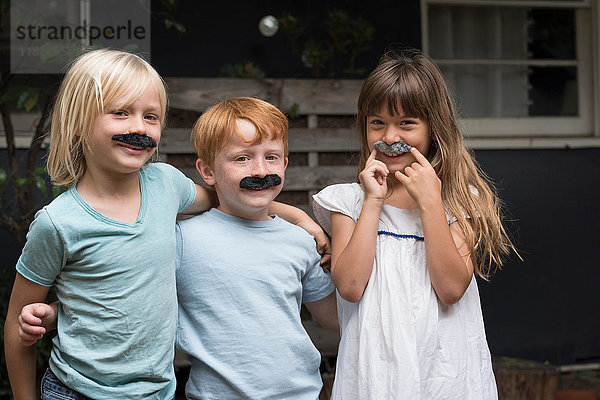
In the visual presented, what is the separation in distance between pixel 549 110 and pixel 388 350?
353 cm

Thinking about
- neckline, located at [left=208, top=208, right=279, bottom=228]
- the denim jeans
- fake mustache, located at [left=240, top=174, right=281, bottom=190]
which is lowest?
the denim jeans

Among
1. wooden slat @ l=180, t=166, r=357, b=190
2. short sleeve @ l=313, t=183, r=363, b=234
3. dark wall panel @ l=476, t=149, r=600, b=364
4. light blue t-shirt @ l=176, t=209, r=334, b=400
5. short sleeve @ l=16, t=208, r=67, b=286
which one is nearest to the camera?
short sleeve @ l=16, t=208, r=67, b=286

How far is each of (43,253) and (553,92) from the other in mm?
4153

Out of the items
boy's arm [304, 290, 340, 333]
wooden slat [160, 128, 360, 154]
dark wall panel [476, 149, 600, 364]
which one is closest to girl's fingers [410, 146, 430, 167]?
boy's arm [304, 290, 340, 333]

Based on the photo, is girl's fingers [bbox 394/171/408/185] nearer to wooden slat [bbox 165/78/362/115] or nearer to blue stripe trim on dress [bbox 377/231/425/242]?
blue stripe trim on dress [bbox 377/231/425/242]

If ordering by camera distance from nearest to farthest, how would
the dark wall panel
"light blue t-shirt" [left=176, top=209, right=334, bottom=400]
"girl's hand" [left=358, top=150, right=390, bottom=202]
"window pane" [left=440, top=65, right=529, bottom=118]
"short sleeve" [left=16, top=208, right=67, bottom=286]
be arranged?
"short sleeve" [left=16, top=208, right=67, bottom=286] → "light blue t-shirt" [left=176, top=209, right=334, bottom=400] → "girl's hand" [left=358, top=150, right=390, bottom=202] → the dark wall panel → "window pane" [left=440, top=65, right=529, bottom=118]

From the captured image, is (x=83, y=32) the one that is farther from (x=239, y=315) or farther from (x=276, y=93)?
(x=239, y=315)

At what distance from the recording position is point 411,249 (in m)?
1.97

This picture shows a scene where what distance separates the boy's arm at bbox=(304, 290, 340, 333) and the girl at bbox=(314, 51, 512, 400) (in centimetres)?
7

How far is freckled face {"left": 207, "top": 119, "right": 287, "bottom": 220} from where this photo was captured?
185 cm

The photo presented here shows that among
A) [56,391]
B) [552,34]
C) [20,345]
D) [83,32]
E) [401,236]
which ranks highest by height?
[552,34]

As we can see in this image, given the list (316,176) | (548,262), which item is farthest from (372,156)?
(548,262)

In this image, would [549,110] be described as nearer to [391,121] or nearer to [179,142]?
[179,142]

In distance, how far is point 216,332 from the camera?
1826 millimetres
